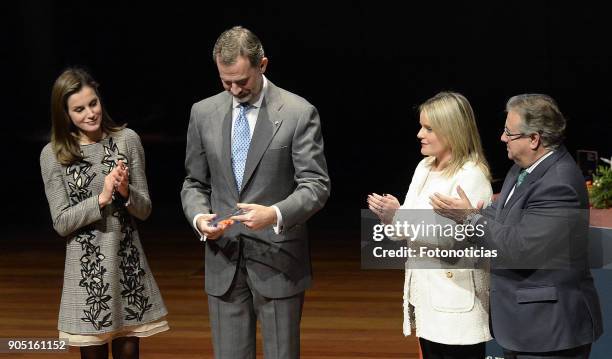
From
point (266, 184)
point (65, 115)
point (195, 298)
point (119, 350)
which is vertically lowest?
point (195, 298)

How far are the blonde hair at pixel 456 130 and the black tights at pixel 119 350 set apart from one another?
1.27 meters

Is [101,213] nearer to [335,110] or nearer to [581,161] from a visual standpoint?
[581,161]

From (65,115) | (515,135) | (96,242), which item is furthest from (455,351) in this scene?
(65,115)

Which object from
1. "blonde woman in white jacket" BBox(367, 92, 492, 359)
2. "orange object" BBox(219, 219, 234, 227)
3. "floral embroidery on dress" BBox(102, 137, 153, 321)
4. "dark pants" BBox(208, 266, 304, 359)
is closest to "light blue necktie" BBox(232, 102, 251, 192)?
"orange object" BBox(219, 219, 234, 227)

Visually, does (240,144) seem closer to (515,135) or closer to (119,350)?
(515,135)

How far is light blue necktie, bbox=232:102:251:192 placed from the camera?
315 centimetres

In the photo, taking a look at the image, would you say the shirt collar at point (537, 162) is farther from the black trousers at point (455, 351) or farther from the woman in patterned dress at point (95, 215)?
the woman in patterned dress at point (95, 215)

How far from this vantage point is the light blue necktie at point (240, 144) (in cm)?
315

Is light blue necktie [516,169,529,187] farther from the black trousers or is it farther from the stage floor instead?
the stage floor

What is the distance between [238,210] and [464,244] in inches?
28.5

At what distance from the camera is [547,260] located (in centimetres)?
298

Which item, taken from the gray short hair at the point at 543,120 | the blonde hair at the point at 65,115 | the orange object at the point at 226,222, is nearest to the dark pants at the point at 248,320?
the orange object at the point at 226,222

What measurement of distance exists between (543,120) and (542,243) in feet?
1.19

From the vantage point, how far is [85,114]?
11.4 feet
